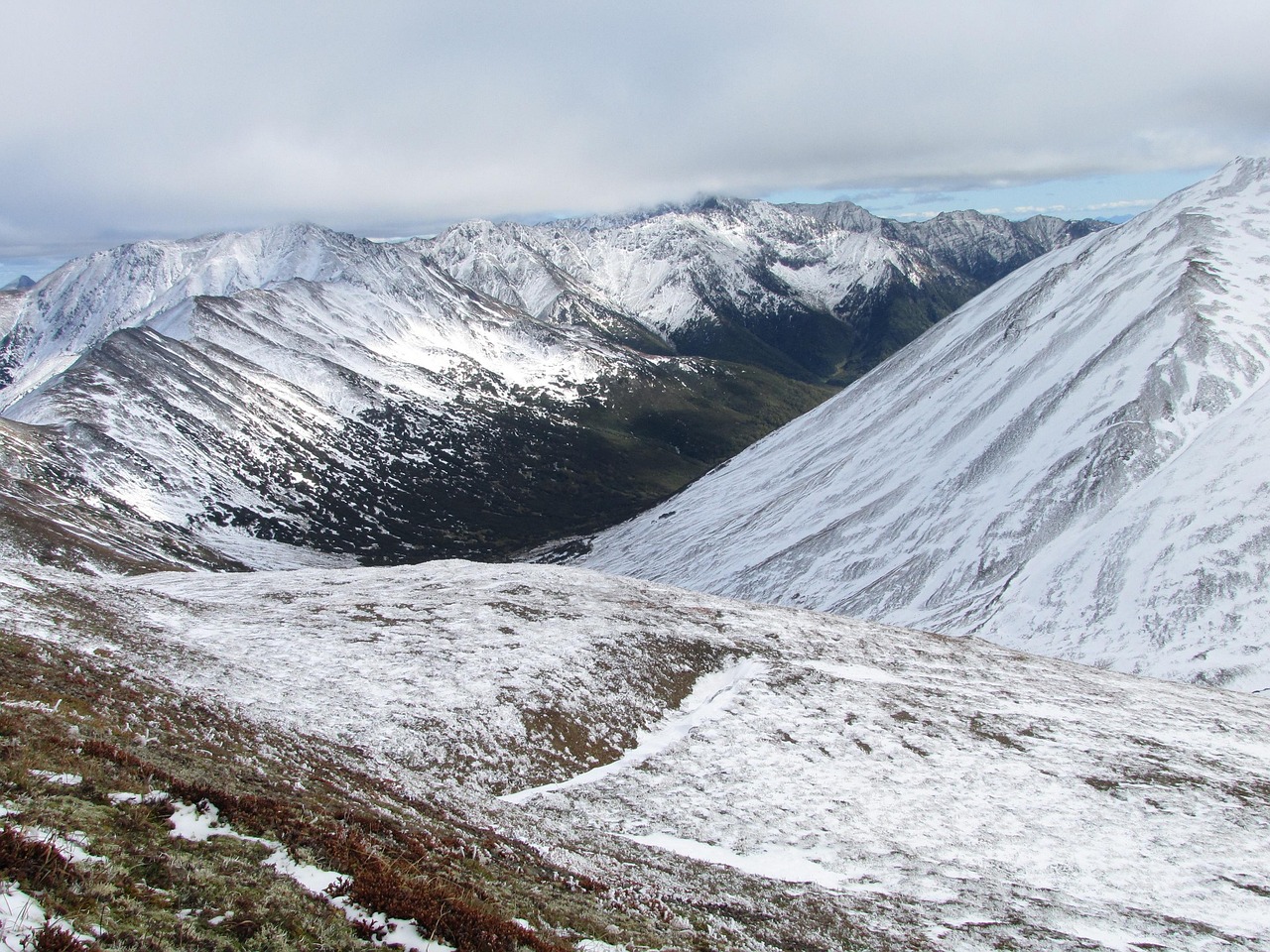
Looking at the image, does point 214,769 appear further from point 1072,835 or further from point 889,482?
point 889,482

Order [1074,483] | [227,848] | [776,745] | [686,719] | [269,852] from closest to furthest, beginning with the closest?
[227,848] → [269,852] → [776,745] → [686,719] → [1074,483]

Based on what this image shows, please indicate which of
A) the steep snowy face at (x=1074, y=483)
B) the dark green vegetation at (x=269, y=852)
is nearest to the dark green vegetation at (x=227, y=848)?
the dark green vegetation at (x=269, y=852)

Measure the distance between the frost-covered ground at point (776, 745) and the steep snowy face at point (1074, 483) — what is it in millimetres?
35918

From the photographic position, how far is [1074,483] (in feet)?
371

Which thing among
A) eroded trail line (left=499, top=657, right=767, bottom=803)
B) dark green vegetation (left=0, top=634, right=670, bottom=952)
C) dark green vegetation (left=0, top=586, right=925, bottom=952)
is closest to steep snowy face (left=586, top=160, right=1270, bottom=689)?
eroded trail line (left=499, top=657, right=767, bottom=803)

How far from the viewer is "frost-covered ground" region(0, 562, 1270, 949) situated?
26516 millimetres

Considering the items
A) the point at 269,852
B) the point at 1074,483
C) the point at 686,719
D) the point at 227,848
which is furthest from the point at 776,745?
the point at 1074,483

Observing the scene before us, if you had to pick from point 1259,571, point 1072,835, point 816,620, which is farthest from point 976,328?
point 1072,835

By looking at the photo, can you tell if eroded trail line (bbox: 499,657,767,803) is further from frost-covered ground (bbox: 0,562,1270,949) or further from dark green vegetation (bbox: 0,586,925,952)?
dark green vegetation (bbox: 0,586,925,952)

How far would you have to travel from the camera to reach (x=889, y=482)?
14688cm

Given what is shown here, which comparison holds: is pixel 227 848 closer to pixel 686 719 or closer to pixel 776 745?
pixel 776 745

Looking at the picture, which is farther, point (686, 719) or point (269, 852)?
point (686, 719)

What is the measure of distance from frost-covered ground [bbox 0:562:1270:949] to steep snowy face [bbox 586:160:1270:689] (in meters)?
35.9

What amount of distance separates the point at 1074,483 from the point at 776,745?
95665 mm
